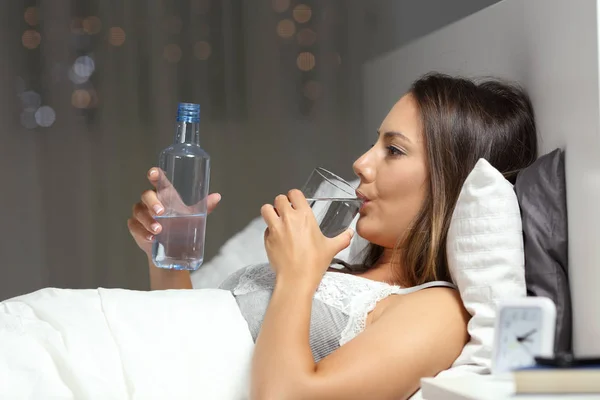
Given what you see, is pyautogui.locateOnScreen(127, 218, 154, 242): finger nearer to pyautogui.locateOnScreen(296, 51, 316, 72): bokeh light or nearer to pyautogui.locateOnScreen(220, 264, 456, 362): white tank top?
pyautogui.locateOnScreen(220, 264, 456, 362): white tank top

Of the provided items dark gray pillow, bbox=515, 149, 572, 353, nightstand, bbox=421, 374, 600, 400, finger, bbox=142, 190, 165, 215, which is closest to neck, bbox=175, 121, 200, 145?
finger, bbox=142, 190, 165, 215

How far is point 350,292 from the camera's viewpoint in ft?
4.83

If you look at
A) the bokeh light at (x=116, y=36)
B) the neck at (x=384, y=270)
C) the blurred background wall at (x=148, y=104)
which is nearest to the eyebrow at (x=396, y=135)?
the neck at (x=384, y=270)

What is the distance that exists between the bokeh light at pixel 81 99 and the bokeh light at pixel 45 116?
10 cm

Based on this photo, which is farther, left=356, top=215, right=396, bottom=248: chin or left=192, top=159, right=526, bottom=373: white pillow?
left=356, top=215, right=396, bottom=248: chin

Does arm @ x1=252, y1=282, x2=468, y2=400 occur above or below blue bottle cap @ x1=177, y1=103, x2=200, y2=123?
below

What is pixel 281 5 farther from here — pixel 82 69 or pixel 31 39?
pixel 31 39

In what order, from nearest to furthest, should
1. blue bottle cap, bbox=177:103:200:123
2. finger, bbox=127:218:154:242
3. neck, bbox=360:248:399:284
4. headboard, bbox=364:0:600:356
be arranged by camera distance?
headboard, bbox=364:0:600:356 → blue bottle cap, bbox=177:103:200:123 → neck, bbox=360:248:399:284 → finger, bbox=127:218:154:242

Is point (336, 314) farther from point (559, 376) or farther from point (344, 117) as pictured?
point (344, 117)

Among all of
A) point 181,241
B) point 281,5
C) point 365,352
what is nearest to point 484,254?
point 365,352

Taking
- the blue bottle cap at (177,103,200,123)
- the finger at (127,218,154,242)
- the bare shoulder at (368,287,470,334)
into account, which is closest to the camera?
the bare shoulder at (368,287,470,334)

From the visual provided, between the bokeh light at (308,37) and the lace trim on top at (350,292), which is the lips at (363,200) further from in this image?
the bokeh light at (308,37)

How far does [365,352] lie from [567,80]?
562 millimetres

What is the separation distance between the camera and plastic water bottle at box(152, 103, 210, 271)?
1575 mm
